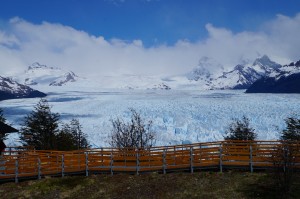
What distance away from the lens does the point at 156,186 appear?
22062mm

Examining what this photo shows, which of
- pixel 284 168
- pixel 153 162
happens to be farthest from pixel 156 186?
pixel 284 168

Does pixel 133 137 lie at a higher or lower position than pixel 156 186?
higher

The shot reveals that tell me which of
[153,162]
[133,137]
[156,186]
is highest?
[133,137]

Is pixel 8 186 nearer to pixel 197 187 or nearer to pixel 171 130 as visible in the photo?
pixel 197 187

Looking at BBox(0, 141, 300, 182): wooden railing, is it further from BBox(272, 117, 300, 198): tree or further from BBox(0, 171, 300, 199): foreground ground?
BBox(272, 117, 300, 198): tree

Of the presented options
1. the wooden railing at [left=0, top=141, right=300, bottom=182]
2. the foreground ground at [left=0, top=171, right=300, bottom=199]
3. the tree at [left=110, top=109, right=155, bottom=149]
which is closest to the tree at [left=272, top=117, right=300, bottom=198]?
the foreground ground at [left=0, top=171, right=300, bottom=199]

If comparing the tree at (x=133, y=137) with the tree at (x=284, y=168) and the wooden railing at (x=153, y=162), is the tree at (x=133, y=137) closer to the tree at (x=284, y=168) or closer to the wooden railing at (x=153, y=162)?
the wooden railing at (x=153, y=162)

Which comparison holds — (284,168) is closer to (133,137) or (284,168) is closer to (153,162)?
(153,162)

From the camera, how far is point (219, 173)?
23.3 meters

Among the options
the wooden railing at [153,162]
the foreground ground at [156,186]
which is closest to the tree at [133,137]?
the wooden railing at [153,162]

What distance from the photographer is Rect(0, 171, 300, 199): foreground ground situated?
2038cm

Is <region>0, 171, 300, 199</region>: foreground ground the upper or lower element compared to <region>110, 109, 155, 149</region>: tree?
lower

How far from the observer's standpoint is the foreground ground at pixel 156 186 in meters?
20.4

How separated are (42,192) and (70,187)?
152 centimetres
